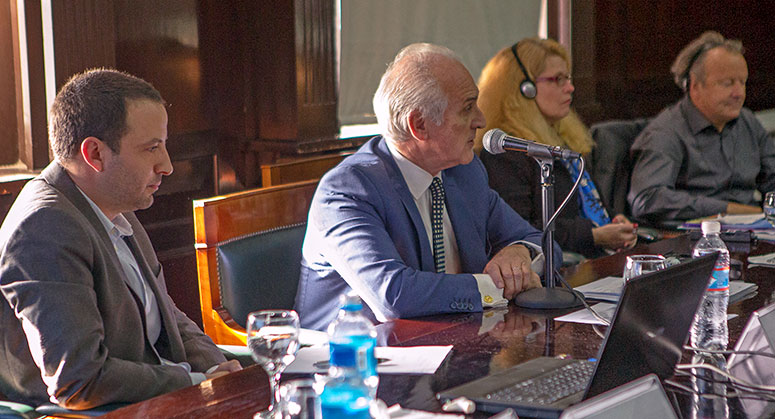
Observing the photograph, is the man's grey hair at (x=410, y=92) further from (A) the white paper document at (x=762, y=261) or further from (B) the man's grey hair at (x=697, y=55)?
(B) the man's grey hair at (x=697, y=55)

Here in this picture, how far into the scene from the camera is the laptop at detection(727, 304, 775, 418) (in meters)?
1.54

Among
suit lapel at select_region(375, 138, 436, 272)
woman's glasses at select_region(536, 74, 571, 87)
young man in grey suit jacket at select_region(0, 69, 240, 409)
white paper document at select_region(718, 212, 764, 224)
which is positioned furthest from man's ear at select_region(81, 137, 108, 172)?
white paper document at select_region(718, 212, 764, 224)

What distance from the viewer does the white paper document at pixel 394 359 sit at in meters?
1.61

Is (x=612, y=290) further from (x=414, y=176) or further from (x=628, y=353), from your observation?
(x=628, y=353)

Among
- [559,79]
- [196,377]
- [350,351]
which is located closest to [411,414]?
[350,351]

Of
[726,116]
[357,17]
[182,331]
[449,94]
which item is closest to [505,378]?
[182,331]

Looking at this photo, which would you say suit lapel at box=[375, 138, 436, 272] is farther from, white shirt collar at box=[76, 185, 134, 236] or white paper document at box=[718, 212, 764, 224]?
white paper document at box=[718, 212, 764, 224]

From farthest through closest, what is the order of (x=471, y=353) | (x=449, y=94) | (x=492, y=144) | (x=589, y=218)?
1. (x=589, y=218)
2. (x=449, y=94)
3. (x=492, y=144)
4. (x=471, y=353)

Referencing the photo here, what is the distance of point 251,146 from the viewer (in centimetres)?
367

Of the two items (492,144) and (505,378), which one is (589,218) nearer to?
(492,144)

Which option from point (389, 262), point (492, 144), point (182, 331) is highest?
point (492, 144)

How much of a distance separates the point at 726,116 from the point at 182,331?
292 centimetres

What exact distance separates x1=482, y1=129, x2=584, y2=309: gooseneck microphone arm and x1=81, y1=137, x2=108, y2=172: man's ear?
87 centimetres

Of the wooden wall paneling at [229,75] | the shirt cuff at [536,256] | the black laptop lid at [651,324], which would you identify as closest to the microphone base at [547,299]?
the shirt cuff at [536,256]
